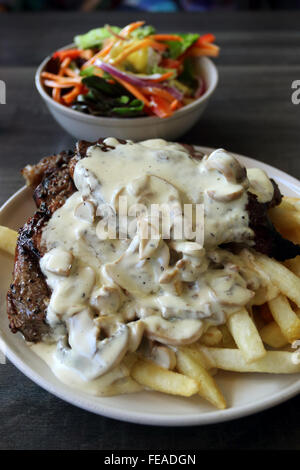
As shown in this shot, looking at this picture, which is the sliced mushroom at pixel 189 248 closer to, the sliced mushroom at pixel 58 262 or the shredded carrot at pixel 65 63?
the sliced mushroom at pixel 58 262

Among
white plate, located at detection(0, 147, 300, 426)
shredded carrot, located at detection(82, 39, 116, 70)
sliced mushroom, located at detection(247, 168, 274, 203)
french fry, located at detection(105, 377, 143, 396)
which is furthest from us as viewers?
shredded carrot, located at detection(82, 39, 116, 70)

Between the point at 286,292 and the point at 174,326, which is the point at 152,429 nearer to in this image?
the point at 174,326

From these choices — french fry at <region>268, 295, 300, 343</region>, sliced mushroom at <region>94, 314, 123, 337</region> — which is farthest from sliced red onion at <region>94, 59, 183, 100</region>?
sliced mushroom at <region>94, 314, 123, 337</region>

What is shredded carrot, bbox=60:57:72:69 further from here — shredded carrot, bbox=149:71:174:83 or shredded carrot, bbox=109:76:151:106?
shredded carrot, bbox=149:71:174:83

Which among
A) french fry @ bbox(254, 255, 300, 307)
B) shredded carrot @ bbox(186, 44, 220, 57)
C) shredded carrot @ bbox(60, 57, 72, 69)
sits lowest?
shredded carrot @ bbox(60, 57, 72, 69)

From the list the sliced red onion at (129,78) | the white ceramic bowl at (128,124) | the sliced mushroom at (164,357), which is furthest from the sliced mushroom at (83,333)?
the sliced red onion at (129,78)
